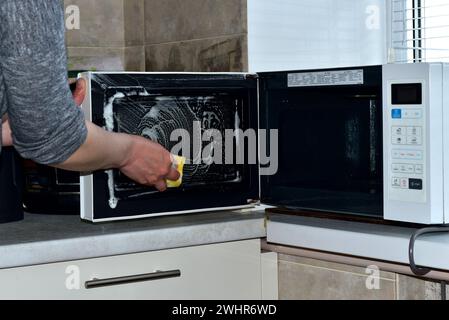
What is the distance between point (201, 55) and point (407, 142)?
2.50ft

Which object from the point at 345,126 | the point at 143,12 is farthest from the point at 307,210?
the point at 143,12

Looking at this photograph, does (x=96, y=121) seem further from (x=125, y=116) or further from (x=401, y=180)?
(x=401, y=180)

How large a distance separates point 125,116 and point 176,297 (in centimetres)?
35

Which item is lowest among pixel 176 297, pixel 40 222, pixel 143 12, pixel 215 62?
pixel 176 297

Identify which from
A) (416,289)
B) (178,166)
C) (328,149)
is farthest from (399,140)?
(178,166)

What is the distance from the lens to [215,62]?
204cm

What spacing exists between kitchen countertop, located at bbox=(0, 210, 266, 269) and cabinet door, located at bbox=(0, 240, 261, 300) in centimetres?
2

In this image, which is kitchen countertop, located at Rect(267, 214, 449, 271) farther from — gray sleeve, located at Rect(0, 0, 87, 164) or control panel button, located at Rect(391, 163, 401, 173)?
gray sleeve, located at Rect(0, 0, 87, 164)

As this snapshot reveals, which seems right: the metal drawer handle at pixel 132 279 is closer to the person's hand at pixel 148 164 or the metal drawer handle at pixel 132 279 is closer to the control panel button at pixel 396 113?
the person's hand at pixel 148 164

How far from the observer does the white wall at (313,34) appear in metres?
1.93

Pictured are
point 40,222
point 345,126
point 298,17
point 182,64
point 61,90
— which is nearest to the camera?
point 61,90

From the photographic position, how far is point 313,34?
1.97 metres

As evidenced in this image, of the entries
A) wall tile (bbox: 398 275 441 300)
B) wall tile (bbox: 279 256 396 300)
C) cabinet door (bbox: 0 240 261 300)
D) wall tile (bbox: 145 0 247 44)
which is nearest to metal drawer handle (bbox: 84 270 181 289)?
cabinet door (bbox: 0 240 261 300)

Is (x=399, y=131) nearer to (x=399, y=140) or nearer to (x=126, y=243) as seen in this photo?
(x=399, y=140)
